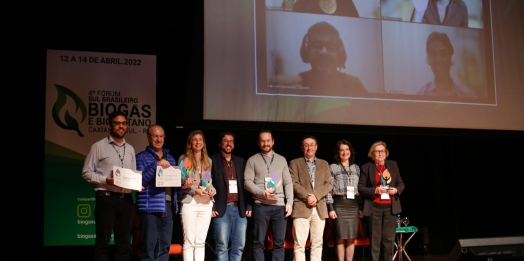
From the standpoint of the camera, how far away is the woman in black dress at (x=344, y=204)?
486cm

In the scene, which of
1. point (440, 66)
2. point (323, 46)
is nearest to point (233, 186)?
point (323, 46)

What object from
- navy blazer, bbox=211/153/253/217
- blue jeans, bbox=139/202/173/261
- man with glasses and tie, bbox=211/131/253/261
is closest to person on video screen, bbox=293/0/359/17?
man with glasses and tie, bbox=211/131/253/261

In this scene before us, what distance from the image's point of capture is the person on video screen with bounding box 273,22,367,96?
5270 millimetres

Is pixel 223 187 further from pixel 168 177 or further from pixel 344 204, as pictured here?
pixel 344 204

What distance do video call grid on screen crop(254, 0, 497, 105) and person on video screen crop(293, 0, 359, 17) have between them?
4 centimetres

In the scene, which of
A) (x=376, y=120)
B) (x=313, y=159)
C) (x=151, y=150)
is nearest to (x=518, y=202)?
(x=376, y=120)

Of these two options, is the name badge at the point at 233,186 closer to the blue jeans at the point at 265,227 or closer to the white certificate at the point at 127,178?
the blue jeans at the point at 265,227

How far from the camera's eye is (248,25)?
5.25 metres

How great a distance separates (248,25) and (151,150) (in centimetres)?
175

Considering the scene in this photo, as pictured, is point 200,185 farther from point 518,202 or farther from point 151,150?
point 518,202

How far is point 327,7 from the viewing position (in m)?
5.41

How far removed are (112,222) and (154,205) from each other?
40cm

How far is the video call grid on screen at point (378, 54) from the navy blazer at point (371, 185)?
810 mm

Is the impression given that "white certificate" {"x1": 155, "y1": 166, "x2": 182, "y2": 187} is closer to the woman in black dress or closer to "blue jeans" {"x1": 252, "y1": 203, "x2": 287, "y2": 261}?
"blue jeans" {"x1": 252, "y1": 203, "x2": 287, "y2": 261}
